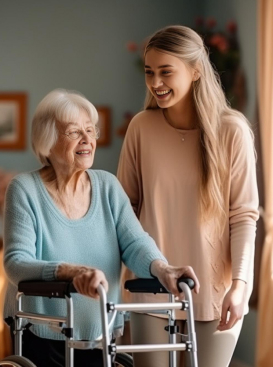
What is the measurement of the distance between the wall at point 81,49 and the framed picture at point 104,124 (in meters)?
0.04

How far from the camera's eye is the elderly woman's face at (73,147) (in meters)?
2.31

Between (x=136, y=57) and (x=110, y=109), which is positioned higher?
(x=136, y=57)

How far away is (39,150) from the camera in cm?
233

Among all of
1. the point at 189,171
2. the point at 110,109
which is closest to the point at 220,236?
the point at 189,171

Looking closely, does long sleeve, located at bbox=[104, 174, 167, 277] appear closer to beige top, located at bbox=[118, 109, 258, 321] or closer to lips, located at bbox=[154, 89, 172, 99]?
beige top, located at bbox=[118, 109, 258, 321]

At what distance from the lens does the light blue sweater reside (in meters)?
2.21

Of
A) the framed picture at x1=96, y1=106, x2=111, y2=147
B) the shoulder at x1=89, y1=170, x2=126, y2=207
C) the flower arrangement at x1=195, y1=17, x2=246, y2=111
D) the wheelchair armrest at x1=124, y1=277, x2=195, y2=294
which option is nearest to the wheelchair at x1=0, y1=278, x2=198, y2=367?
the wheelchair armrest at x1=124, y1=277, x2=195, y2=294

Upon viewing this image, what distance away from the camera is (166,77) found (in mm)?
2354

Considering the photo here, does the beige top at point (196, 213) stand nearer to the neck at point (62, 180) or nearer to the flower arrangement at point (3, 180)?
the neck at point (62, 180)

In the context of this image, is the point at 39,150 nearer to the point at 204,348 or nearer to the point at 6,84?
the point at 204,348

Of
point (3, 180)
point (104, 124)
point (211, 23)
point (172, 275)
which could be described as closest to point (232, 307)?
point (172, 275)

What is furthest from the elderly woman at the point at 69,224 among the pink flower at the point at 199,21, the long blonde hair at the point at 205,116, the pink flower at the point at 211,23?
the pink flower at the point at 199,21

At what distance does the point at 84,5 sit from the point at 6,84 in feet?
2.80

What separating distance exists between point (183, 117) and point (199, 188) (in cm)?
23
